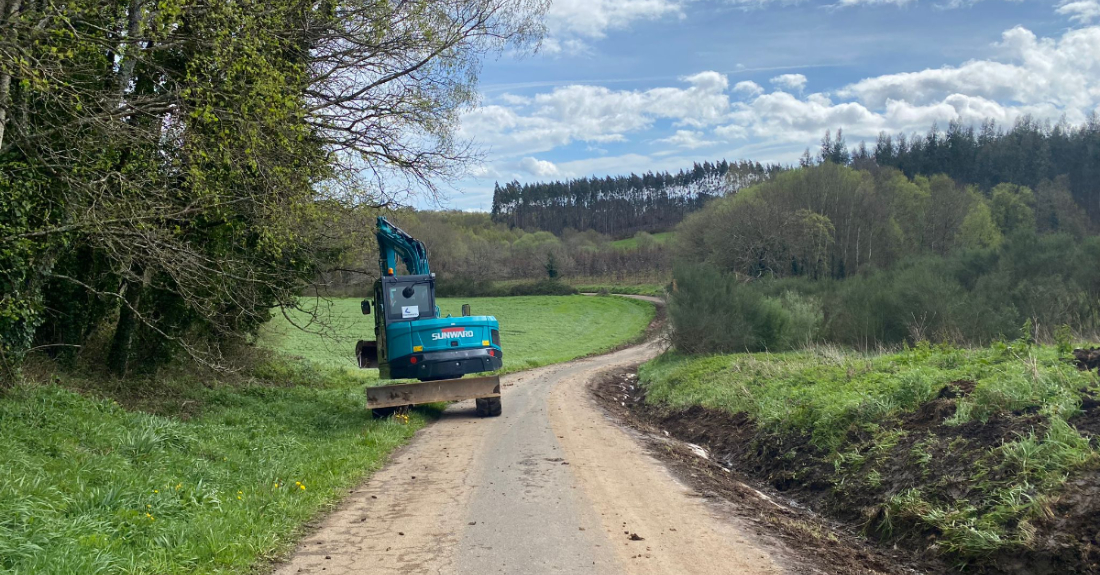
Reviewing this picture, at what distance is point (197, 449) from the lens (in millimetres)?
9031

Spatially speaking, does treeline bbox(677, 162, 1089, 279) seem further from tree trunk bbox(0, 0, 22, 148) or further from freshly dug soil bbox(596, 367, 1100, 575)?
tree trunk bbox(0, 0, 22, 148)

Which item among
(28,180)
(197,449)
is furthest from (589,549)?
(28,180)

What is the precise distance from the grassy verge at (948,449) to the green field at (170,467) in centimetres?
568

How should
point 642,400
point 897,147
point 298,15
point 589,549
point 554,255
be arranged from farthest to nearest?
point 897,147, point 554,255, point 642,400, point 298,15, point 589,549

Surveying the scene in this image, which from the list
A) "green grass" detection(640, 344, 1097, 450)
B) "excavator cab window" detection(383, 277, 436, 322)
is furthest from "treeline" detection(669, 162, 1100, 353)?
"excavator cab window" detection(383, 277, 436, 322)

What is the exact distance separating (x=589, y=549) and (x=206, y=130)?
22.9ft

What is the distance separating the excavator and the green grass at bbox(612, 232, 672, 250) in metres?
80.9

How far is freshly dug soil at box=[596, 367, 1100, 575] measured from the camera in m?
5.61

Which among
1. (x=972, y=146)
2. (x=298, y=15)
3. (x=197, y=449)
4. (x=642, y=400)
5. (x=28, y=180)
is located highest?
(x=972, y=146)

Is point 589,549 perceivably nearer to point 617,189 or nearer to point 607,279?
point 607,279

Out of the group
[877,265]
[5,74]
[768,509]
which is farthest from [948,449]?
[877,265]

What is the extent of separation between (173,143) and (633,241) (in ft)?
318

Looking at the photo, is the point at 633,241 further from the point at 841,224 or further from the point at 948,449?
the point at 948,449

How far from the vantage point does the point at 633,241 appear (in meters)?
105
